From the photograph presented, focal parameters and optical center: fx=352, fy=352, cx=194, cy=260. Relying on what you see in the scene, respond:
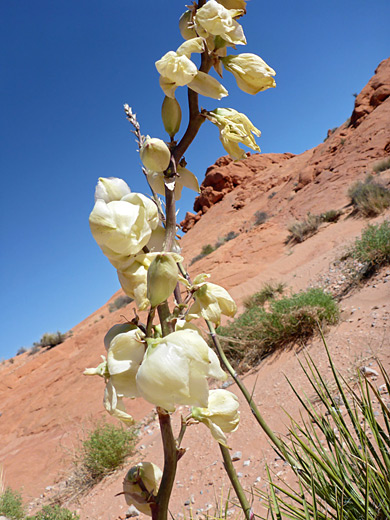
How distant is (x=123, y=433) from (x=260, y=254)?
24.7 feet

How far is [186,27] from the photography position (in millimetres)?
930

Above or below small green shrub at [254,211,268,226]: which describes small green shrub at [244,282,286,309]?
below

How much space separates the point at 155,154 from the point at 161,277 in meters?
0.30

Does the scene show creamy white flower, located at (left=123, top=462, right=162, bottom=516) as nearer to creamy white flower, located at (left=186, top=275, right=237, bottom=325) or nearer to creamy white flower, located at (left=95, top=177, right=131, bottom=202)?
creamy white flower, located at (left=186, top=275, right=237, bottom=325)

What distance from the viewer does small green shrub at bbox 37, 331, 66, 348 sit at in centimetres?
1714

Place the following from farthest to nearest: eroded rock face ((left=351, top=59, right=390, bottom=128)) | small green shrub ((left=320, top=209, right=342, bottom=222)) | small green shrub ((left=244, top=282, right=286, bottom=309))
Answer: eroded rock face ((left=351, top=59, right=390, bottom=128)) → small green shrub ((left=320, top=209, right=342, bottom=222)) → small green shrub ((left=244, top=282, right=286, bottom=309))

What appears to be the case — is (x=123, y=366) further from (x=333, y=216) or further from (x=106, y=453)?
(x=333, y=216)

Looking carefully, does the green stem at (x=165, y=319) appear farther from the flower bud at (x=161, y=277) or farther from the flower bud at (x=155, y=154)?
the flower bud at (x=155, y=154)

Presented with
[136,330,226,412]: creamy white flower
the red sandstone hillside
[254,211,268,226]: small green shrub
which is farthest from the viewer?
[254,211,268,226]: small green shrub

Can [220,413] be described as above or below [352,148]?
below

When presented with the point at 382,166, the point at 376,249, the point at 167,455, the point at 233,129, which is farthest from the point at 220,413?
the point at 382,166

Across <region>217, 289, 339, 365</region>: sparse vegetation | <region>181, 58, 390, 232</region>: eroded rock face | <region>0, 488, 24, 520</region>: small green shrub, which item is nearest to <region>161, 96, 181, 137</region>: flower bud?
<region>217, 289, 339, 365</region>: sparse vegetation

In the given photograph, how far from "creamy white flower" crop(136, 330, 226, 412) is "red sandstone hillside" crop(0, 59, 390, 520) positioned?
2171 mm

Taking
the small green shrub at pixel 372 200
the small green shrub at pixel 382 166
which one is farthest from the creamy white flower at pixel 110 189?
the small green shrub at pixel 382 166
